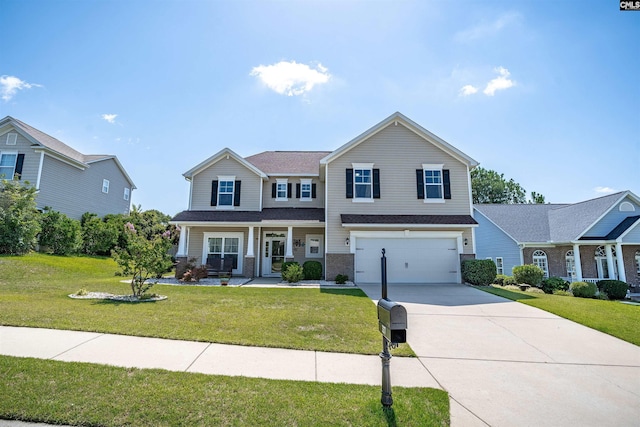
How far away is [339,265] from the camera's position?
1513 cm

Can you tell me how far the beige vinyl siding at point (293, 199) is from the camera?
18.5 meters

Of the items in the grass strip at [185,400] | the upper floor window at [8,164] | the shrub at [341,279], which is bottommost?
the grass strip at [185,400]

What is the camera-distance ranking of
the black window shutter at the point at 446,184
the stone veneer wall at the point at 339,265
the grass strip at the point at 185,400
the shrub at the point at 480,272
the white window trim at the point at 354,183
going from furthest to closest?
the black window shutter at the point at 446,184 < the white window trim at the point at 354,183 < the stone veneer wall at the point at 339,265 < the shrub at the point at 480,272 < the grass strip at the point at 185,400

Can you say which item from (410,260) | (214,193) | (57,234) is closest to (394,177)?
(410,260)

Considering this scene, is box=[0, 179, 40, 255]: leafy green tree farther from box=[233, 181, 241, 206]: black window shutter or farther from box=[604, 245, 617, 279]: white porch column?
box=[604, 245, 617, 279]: white porch column

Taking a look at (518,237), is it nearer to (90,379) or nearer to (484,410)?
(484,410)

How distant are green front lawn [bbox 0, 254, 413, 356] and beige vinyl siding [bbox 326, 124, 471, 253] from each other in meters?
5.76

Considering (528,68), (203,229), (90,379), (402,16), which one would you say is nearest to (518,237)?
(528,68)

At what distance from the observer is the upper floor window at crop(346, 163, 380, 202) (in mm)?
15789

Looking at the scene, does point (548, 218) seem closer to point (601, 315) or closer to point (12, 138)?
point (601, 315)

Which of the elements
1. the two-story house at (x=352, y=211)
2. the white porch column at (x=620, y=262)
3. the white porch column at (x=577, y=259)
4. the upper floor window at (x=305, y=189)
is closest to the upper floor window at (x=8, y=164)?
the two-story house at (x=352, y=211)

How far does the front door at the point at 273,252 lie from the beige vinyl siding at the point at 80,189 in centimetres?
1476

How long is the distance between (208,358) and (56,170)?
2295 centimetres

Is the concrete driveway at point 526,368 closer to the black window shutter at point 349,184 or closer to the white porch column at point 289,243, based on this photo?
the black window shutter at point 349,184
